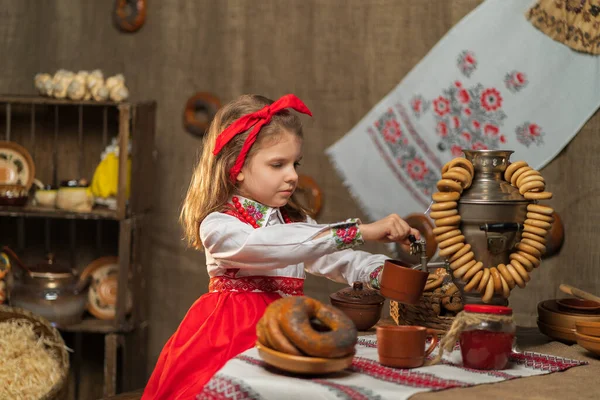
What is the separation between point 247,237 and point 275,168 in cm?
23

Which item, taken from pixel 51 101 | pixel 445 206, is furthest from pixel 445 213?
pixel 51 101

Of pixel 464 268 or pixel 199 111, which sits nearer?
pixel 464 268

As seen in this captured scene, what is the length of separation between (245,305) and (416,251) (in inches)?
19.6

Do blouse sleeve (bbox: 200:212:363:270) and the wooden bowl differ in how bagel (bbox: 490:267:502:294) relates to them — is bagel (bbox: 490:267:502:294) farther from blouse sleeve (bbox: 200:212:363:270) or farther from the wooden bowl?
blouse sleeve (bbox: 200:212:363:270)

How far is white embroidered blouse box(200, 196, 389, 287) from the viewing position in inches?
80.4

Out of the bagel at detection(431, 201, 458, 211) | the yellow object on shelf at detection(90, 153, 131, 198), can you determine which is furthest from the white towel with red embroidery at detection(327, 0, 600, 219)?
the bagel at detection(431, 201, 458, 211)

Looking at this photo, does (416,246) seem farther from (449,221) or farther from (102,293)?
(102,293)

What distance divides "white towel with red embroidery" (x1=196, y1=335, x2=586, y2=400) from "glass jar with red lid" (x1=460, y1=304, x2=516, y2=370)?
0.02m

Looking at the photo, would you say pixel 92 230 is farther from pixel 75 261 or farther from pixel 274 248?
pixel 274 248

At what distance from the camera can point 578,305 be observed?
85.9 inches

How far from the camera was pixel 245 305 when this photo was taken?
Result: 7.29 ft

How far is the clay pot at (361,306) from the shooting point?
2.13 metres

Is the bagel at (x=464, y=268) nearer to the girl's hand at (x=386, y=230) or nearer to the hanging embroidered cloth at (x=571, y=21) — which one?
the girl's hand at (x=386, y=230)

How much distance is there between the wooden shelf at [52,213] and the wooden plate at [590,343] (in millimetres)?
2353
